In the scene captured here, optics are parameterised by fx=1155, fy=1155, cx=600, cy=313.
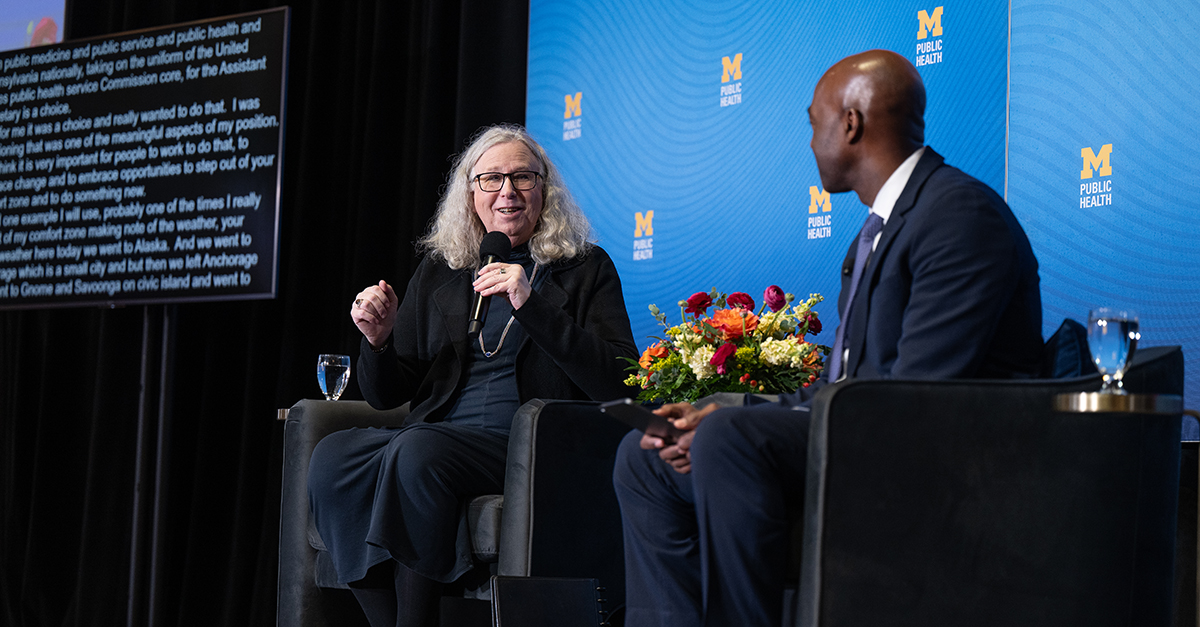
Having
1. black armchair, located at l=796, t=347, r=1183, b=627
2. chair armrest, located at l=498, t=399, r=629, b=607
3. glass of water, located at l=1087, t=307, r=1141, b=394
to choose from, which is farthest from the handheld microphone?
glass of water, located at l=1087, t=307, r=1141, b=394

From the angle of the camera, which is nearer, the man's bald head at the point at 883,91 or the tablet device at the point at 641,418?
the tablet device at the point at 641,418

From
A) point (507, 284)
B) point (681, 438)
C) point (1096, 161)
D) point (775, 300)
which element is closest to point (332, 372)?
point (507, 284)

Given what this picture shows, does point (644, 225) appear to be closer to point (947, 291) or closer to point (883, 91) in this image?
point (883, 91)

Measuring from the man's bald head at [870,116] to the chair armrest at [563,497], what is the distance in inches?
31.7

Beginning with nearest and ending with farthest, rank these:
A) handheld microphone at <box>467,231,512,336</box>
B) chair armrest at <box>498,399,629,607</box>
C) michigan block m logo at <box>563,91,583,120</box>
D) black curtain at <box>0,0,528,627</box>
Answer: chair armrest at <box>498,399,629,607</box>, handheld microphone at <box>467,231,512,336</box>, michigan block m logo at <box>563,91,583,120</box>, black curtain at <box>0,0,528,627</box>

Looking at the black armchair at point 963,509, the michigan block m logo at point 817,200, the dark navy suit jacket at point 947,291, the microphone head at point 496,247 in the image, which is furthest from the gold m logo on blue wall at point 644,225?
the black armchair at point 963,509

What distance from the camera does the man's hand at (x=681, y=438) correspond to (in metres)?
1.78

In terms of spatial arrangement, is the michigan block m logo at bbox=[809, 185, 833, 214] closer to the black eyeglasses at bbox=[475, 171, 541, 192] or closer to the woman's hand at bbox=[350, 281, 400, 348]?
the black eyeglasses at bbox=[475, 171, 541, 192]

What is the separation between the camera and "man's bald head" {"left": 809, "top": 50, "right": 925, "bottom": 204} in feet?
5.94

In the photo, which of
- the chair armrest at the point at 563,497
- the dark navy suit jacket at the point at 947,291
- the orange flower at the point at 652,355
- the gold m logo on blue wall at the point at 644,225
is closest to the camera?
the dark navy suit jacket at the point at 947,291

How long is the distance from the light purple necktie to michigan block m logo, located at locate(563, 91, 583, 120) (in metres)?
2.00

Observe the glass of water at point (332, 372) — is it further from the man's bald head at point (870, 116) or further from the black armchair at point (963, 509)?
the black armchair at point (963, 509)

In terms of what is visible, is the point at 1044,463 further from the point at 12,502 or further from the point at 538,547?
the point at 12,502

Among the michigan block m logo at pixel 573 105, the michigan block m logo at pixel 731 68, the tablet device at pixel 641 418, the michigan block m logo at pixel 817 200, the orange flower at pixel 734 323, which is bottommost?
the tablet device at pixel 641 418
